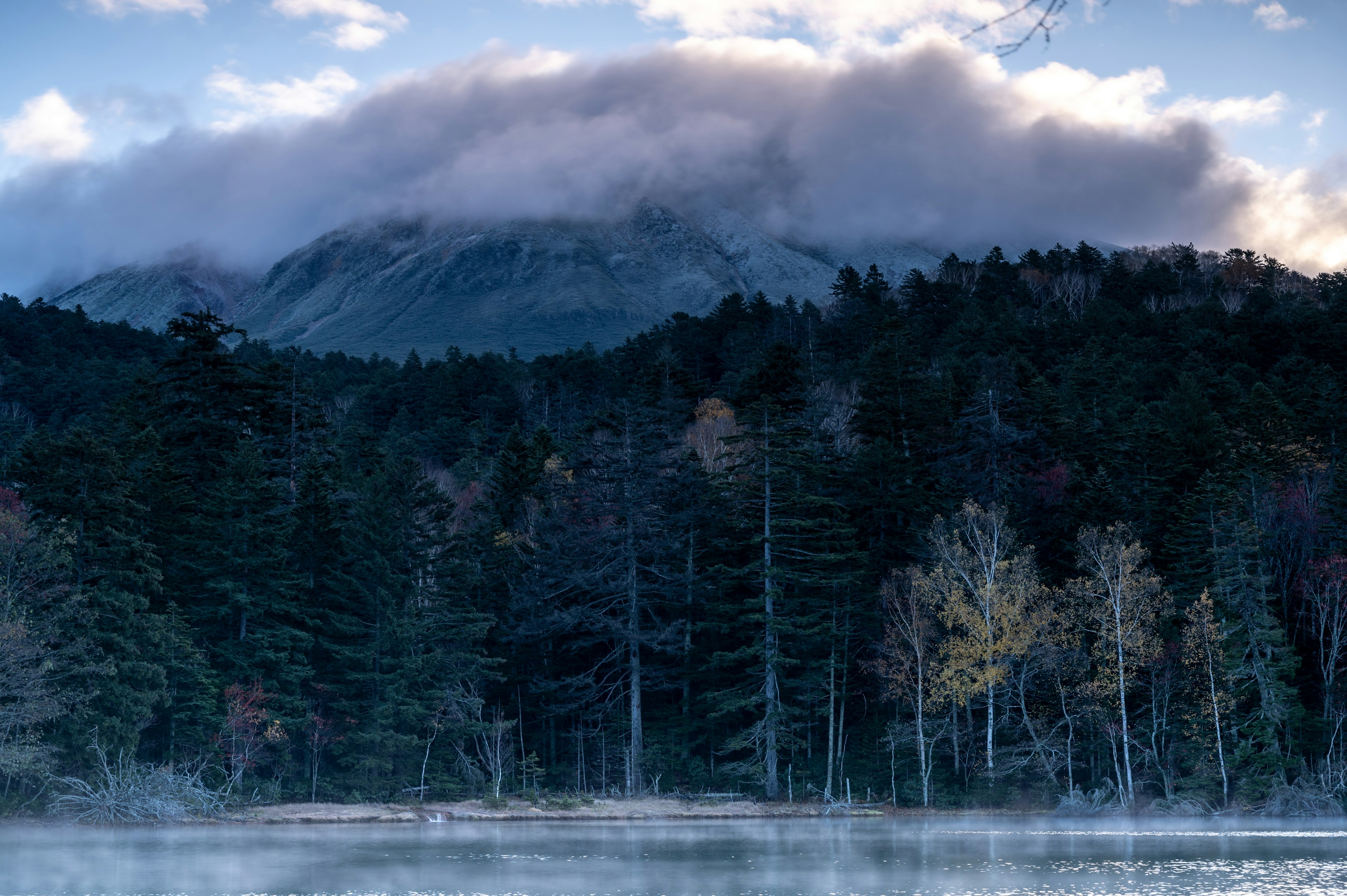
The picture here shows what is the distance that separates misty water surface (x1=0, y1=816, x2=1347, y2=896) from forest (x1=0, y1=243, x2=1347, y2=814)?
573 cm

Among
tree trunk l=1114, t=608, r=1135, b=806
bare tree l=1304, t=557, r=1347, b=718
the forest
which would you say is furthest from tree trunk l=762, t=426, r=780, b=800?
bare tree l=1304, t=557, r=1347, b=718

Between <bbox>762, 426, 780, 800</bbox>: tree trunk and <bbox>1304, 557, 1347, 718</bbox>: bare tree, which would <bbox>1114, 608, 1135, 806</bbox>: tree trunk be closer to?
<bbox>1304, 557, 1347, 718</bbox>: bare tree

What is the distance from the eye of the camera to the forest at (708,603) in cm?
5212

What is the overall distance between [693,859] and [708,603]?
24831 mm

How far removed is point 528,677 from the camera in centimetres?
6544

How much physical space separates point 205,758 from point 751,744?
25.6 metres

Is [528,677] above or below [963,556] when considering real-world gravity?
below

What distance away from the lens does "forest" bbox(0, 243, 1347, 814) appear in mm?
52125

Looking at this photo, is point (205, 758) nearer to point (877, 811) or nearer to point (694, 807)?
point (694, 807)

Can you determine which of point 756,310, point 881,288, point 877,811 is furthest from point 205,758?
point 881,288

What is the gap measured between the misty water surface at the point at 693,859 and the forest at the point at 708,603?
18.8ft

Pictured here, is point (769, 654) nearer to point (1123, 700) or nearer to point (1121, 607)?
point (1123, 700)

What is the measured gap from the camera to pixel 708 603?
208 ft

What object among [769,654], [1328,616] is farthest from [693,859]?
[1328,616]
